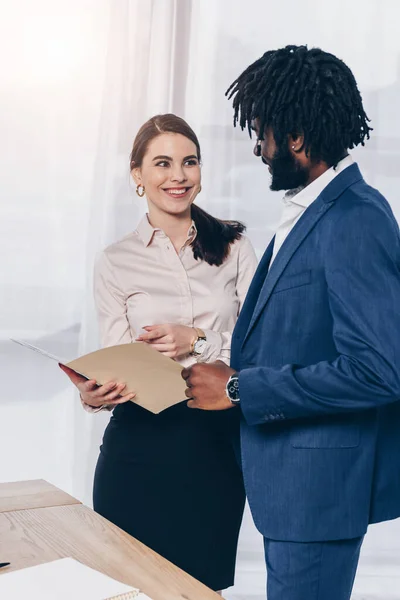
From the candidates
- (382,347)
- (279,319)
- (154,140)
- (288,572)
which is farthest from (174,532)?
(154,140)

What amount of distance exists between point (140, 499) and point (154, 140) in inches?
37.5

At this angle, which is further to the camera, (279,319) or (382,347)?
(279,319)

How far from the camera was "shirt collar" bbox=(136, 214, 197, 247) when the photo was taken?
212cm

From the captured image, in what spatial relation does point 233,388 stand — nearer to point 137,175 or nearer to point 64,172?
point 137,175

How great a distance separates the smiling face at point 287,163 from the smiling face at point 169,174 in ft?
1.82

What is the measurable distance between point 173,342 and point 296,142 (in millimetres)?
657

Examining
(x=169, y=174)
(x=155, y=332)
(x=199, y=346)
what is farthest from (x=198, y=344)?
(x=169, y=174)

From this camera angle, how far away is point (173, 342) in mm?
1963

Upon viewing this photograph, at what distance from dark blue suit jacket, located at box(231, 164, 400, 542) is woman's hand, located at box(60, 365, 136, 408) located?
34 centimetres

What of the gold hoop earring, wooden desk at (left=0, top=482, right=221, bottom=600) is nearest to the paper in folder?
wooden desk at (left=0, top=482, right=221, bottom=600)

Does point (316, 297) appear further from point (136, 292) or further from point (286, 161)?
point (136, 292)

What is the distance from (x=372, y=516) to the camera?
1.48 metres

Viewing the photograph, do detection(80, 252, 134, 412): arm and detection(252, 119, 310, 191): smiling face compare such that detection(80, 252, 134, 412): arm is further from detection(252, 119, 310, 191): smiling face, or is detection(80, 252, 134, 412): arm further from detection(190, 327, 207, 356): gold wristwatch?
detection(252, 119, 310, 191): smiling face

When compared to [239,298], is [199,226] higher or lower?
higher
